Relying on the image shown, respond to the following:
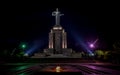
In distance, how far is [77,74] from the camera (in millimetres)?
14109

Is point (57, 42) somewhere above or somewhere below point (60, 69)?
above

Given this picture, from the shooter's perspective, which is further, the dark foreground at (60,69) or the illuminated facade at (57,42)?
the illuminated facade at (57,42)

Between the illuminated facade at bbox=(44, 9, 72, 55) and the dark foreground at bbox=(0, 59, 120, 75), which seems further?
the illuminated facade at bbox=(44, 9, 72, 55)

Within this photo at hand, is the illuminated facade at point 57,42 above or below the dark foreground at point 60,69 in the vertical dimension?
above

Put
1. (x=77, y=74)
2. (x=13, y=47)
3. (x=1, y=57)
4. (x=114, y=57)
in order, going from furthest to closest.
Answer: (x=13, y=47)
(x=1, y=57)
(x=114, y=57)
(x=77, y=74)

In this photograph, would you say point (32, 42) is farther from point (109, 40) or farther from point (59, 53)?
point (109, 40)

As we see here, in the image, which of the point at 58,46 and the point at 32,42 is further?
the point at 32,42

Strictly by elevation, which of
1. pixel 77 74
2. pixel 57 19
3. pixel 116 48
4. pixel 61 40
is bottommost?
pixel 77 74

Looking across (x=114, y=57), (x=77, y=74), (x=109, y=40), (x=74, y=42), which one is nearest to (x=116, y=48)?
(x=114, y=57)

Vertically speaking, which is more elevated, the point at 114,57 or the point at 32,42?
the point at 32,42

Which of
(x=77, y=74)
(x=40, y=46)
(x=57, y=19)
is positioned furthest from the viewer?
(x=40, y=46)

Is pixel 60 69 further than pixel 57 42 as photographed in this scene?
No

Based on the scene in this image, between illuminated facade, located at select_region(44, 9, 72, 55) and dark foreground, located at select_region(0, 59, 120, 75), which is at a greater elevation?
illuminated facade, located at select_region(44, 9, 72, 55)

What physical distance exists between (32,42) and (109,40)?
117 feet
